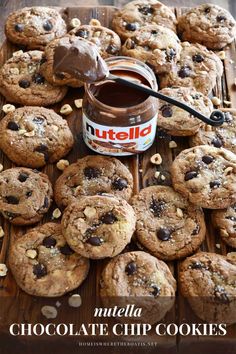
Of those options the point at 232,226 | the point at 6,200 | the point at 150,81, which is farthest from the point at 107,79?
the point at 232,226

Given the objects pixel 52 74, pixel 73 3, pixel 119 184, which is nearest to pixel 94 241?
pixel 119 184

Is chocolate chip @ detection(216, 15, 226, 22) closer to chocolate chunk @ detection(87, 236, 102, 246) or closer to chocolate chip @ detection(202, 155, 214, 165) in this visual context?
chocolate chip @ detection(202, 155, 214, 165)

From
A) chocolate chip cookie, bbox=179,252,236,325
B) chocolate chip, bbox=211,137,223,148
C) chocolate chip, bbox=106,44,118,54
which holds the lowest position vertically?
chocolate chip cookie, bbox=179,252,236,325

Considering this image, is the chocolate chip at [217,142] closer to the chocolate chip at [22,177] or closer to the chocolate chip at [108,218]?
the chocolate chip at [108,218]

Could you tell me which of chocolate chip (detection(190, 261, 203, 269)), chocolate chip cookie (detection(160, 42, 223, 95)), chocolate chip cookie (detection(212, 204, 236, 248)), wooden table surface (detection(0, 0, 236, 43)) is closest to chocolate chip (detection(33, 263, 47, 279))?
chocolate chip (detection(190, 261, 203, 269))

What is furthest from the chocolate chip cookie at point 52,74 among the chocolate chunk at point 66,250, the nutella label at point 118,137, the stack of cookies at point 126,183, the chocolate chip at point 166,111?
the chocolate chunk at point 66,250

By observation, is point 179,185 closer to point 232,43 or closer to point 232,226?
point 232,226

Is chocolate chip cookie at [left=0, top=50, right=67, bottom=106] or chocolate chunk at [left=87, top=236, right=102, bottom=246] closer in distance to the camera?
chocolate chunk at [left=87, top=236, right=102, bottom=246]

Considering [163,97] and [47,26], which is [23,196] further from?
[47,26]
